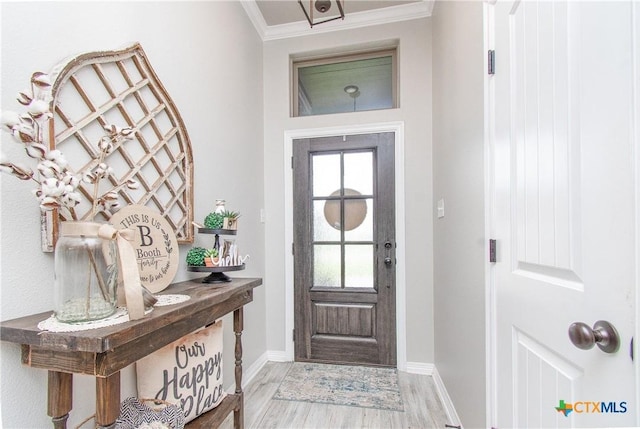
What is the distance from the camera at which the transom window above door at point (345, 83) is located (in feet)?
8.74

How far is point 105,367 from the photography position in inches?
28.5

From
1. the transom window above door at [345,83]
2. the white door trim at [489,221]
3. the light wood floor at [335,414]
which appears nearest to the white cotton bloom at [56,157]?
the white door trim at [489,221]

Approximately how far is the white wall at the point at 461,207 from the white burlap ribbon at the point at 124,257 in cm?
132

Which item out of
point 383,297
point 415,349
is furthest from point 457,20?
point 415,349

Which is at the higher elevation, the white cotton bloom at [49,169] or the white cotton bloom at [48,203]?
the white cotton bloom at [49,169]

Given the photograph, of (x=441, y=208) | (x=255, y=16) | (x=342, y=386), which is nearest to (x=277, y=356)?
(x=342, y=386)

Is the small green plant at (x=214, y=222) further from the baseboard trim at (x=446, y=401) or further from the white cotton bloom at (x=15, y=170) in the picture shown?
the baseboard trim at (x=446, y=401)

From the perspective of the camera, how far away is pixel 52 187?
29.8 inches

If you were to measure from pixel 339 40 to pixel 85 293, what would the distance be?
266 centimetres

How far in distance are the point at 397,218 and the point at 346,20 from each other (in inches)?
70.5

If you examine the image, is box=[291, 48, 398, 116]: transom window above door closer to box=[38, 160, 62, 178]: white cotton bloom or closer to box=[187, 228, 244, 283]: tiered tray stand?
box=[187, 228, 244, 283]: tiered tray stand

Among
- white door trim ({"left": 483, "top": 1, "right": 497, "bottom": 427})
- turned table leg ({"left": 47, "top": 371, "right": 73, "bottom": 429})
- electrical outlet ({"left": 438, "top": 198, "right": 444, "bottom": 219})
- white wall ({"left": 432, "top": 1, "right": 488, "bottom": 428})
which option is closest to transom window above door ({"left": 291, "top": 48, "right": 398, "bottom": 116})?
white wall ({"left": 432, "top": 1, "right": 488, "bottom": 428})

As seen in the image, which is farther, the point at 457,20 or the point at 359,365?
the point at 359,365

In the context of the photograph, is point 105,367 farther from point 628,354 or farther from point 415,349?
point 415,349
